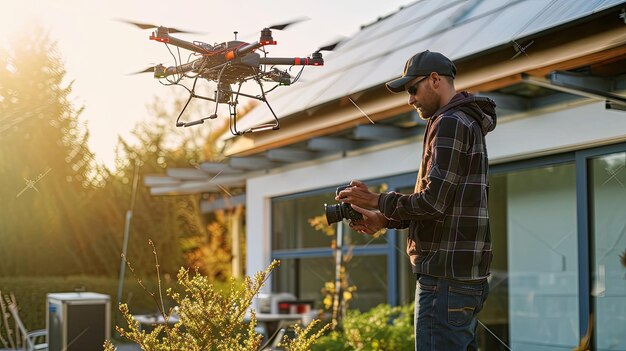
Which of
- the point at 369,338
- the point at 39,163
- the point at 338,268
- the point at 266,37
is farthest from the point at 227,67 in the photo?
the point at 338,268

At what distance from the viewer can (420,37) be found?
28.4ft

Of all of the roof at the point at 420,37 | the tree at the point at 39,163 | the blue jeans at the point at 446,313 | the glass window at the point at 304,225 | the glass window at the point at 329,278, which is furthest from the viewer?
the glass window at the point at 304,225

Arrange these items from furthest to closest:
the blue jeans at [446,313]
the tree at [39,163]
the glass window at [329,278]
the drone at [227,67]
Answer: the glass window at [329,278] < the tree at [39,163] < the drone at [227,67] < the blue jeans at [446,313]

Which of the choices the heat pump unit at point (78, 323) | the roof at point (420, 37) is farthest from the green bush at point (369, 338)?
the roof at point (420, 37)

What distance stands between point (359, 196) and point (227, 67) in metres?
0.66

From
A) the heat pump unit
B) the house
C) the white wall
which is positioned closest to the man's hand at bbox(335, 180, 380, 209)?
the house

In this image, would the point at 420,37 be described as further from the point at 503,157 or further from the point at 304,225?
the point at 304,225

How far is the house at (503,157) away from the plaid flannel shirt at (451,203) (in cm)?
260

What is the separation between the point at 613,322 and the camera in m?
6.57

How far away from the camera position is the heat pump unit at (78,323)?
618cm

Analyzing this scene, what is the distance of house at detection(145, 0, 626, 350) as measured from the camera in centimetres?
623

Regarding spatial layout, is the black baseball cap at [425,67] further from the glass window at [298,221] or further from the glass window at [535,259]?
the glass window at [298,221]

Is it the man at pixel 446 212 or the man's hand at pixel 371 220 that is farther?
the man's hand at pixel 371 220

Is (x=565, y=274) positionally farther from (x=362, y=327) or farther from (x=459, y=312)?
(x=459, y=312)
